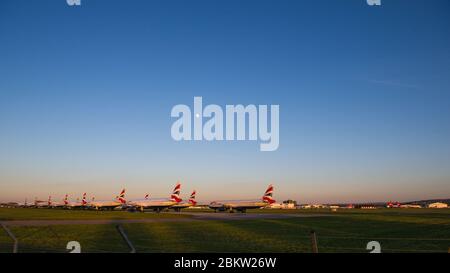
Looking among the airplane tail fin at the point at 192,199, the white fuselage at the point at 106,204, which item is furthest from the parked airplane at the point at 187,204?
the white fuselage at the point at 106,204

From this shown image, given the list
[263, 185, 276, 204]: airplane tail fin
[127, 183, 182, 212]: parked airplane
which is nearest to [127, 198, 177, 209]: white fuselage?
[127, 183, 182, 212]: parked airplane

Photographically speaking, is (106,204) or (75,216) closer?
(75,216)

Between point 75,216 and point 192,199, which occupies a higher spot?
point 192,199

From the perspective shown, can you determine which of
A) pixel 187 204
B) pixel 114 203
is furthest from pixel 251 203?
pixel 114 203

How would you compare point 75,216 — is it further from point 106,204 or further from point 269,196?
point 106,204

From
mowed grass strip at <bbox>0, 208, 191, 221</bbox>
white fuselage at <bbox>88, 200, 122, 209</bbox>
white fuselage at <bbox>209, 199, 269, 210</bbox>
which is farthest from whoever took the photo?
white fuselage at <bbox>88, 200, 122, 209</bbox>

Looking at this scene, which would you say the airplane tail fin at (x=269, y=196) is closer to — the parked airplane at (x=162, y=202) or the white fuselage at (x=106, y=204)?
the parked airplane at (x=162, y=202)

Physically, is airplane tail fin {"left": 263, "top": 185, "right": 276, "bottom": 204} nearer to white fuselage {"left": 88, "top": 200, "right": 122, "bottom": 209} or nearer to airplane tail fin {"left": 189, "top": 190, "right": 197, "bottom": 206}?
airplane tail fin {"left": 189, "top": 190, "right": 197, "bottom": 206}

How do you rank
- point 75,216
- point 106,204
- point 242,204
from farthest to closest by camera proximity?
point 106,204 → point 242,204 → point 75,216

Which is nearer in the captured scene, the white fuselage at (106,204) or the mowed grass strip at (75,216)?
the mowed grass strip at (75,216)

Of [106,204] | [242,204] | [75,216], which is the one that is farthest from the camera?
[106,204]
